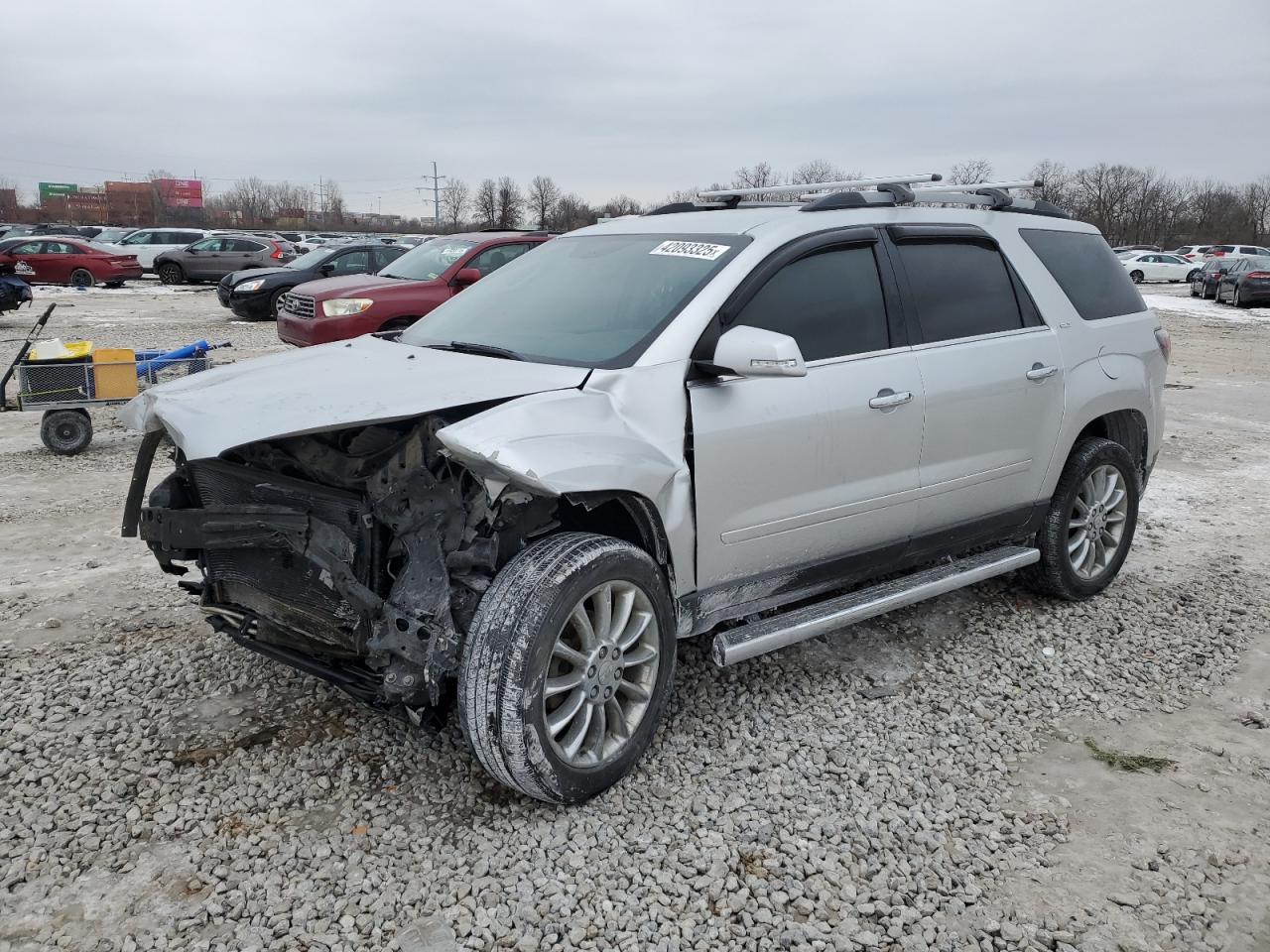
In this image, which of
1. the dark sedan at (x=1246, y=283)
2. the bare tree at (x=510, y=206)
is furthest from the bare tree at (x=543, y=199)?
the dark sedan at (x=1246, y=283)

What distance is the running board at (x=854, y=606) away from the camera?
11.5 ft

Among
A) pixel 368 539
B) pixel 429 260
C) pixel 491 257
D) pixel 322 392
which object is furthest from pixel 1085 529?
pixel 429 260

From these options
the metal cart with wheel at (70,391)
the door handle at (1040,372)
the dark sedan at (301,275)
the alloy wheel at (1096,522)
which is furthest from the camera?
the dark sedan at (301,275)

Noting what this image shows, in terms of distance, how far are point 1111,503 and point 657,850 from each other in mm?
3346

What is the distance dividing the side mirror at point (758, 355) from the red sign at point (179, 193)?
105609mm

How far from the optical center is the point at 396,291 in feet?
36.4

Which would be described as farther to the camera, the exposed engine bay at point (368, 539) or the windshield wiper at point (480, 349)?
the windshield wiper at point (480, 349)

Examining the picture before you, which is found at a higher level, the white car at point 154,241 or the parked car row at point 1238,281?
the white car at point 154,241

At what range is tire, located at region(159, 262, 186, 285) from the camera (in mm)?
30016

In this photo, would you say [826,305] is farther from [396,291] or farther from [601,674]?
[396,291]

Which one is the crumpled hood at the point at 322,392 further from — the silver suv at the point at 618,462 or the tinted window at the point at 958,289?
the tinted window at the point at 958,289

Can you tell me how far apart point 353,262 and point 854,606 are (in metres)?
16.1

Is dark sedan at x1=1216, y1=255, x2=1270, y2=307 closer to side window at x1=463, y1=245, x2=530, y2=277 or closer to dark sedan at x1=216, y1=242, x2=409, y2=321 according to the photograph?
dark sedan at x1=216, y1=242, x2=409, y2=321

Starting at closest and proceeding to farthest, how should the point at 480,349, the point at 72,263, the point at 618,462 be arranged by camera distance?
the point at 618,462 → the point at 480,349 → the point at 72,263
